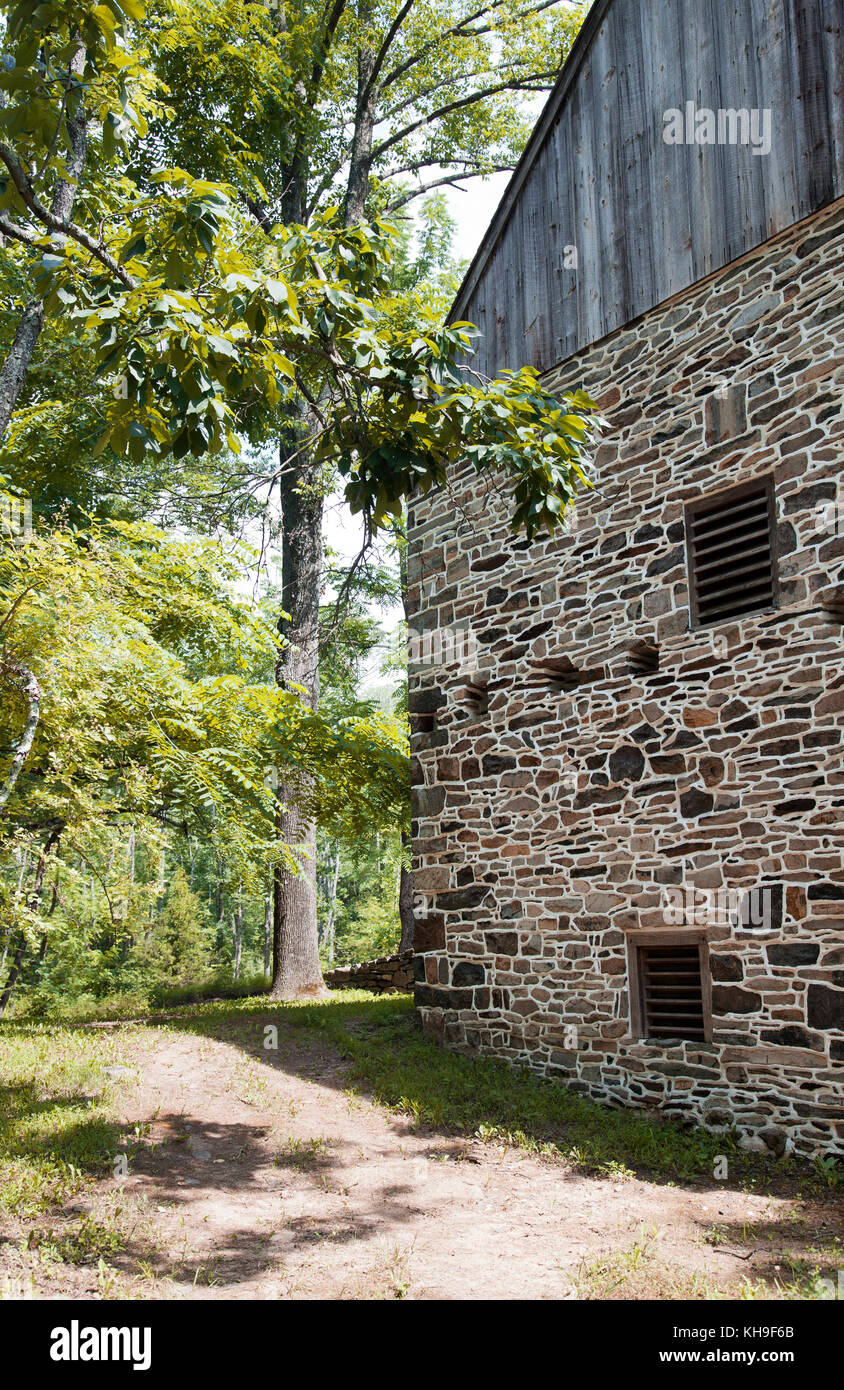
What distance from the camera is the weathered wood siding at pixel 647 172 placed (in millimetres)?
6896

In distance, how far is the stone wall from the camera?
6477mm

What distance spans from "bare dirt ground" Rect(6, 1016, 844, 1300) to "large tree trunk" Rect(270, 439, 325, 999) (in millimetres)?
5625

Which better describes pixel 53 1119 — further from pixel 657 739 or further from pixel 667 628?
pixel 667 628

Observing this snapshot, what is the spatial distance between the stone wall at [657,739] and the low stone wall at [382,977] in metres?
5.22

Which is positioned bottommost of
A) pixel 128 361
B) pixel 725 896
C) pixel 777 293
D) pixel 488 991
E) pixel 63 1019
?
pixel 63 1019

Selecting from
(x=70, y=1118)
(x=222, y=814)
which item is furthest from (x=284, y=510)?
(x=70, y=1118)

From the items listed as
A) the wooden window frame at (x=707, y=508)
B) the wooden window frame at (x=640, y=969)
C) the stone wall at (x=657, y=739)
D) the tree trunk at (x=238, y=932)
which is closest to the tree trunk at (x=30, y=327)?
the stone wall at (x=657, y=739)

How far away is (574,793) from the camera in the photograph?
811 centimetres

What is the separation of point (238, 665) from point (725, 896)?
7.46 meters

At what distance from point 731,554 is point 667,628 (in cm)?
75

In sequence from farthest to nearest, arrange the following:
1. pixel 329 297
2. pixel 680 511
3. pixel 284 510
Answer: pixel 284 510
pixel 680 511
pixel 329 297

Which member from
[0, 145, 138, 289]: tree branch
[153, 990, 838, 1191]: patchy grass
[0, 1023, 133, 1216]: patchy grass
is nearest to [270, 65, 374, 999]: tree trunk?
[153, 990, 838, 1191]: patchy grass

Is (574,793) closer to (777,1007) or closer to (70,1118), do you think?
(777,1007)

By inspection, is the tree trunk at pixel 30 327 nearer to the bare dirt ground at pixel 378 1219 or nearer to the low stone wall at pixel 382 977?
the bare dirt ground at pixel 378 1219
